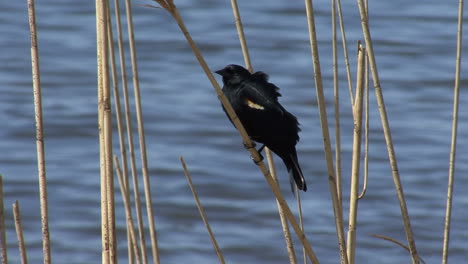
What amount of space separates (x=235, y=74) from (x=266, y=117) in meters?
0.25

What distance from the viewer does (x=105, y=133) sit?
2387 mm

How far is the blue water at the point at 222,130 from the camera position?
17.5 ft

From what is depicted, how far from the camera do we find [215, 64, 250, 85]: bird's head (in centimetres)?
340

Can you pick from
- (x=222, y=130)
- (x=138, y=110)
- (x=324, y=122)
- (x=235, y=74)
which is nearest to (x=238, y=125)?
(x=324, y=122)

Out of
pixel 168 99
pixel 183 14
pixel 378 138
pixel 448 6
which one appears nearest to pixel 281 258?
pixel 378 138

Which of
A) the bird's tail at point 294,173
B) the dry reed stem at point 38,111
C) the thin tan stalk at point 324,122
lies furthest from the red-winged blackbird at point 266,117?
the dry reed stem at point 38,111

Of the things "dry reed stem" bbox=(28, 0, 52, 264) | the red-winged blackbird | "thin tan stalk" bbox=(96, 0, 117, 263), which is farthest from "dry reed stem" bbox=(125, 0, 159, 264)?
the red-winged blackbird

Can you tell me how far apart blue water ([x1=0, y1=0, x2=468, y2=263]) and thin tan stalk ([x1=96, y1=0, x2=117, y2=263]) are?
2481 millimetres

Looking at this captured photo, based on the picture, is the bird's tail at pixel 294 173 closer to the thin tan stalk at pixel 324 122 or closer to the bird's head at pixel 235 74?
the bird's head at pixel 235 74

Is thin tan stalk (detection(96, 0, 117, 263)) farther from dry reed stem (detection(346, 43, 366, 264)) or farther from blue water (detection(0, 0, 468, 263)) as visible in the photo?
blue water (detection(0, 0, 468, 263))

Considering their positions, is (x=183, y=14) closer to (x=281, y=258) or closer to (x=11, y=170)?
(x=11, y=170)

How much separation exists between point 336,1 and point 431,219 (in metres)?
3.04

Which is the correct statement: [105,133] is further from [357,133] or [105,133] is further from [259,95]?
[259,95]

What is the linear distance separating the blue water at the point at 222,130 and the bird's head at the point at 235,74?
1821 millimetres
